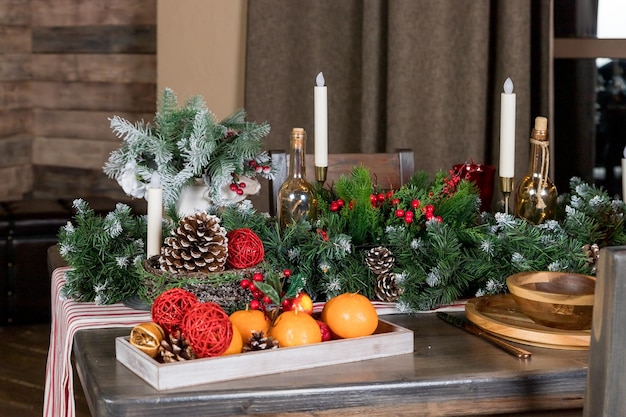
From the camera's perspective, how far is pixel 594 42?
10.8ft

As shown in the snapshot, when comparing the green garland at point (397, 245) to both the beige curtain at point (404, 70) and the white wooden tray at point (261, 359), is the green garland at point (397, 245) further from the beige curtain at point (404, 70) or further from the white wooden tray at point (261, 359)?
the beige curtain at point (404, 70)

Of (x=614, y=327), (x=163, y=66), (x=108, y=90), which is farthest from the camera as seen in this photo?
(x=108, y=90)

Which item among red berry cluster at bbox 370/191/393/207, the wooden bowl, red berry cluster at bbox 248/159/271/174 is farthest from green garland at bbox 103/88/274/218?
the wooden bowl

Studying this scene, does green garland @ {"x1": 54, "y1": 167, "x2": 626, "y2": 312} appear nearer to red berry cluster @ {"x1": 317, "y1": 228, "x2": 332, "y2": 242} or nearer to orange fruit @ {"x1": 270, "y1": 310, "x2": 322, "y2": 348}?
red berry cluster @ {"x1": 317, "y1": 228, "x2": 332, "y2": 242}

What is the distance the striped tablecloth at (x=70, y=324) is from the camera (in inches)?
53.8

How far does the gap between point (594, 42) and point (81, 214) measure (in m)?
2.28

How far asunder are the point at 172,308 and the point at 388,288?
1.41 ft

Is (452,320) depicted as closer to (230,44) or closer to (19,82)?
(230,44)

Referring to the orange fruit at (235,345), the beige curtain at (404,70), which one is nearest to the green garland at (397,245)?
the orange fruit at (235,345)

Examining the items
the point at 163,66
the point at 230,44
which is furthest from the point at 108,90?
the point at 230,44

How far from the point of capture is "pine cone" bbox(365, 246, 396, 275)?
1504mm

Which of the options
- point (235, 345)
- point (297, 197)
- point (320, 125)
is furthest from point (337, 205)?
point (235, 345)

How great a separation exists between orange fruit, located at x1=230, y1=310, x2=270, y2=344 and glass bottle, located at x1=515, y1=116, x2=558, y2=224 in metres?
0.66

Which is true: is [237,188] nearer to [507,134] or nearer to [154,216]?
[154,216]
